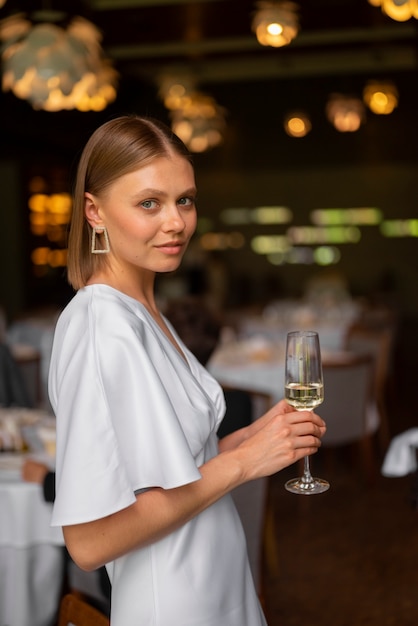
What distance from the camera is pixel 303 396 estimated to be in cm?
165

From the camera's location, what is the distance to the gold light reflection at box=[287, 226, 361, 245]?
716 inches

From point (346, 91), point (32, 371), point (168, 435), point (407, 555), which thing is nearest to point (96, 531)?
point (168, 435)

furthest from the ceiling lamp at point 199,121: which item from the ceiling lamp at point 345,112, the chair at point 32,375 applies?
the chair at point 32,375

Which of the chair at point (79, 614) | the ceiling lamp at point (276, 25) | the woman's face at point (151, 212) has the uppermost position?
the ceiling lamp at point (276, 25)

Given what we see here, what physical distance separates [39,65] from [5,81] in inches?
24.2

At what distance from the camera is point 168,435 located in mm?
1453

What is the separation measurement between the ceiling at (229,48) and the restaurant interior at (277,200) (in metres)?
0.03

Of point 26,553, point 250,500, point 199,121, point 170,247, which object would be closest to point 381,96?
point 199,121

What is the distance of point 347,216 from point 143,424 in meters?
17.1

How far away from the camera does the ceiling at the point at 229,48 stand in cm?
943

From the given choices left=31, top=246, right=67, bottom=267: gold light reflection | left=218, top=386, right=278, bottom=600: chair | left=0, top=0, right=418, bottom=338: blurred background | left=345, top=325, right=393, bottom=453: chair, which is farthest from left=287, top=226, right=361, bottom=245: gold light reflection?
left=218, top=386, right=278, bottom=600: chair

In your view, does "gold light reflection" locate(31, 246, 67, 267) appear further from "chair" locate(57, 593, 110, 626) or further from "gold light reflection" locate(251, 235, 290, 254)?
"chair" locate(57, 593, 110, 626)

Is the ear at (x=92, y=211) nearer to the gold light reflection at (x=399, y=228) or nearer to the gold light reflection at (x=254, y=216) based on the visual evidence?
the gold light reflection at (x=399, y=228)

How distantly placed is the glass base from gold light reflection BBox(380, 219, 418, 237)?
54.8 feet
